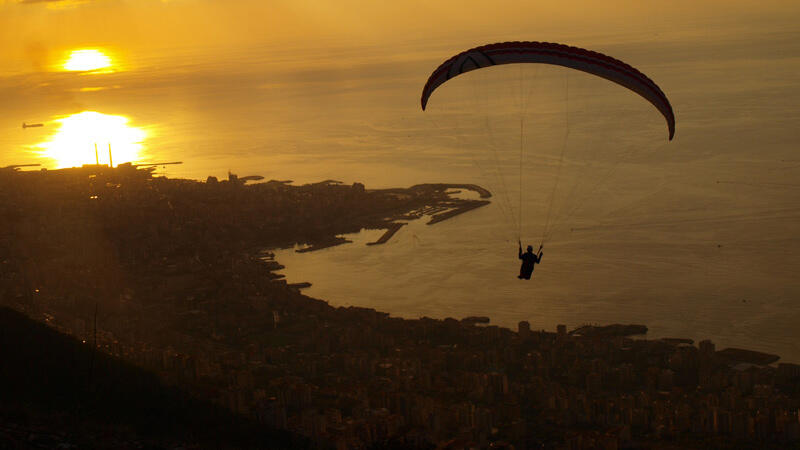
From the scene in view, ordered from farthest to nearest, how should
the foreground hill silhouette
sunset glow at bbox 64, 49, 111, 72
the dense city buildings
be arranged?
1. sunset glow at bbox 64, 49, 111, 72
2. the dense city buildings
3. the foreground hill silhouette

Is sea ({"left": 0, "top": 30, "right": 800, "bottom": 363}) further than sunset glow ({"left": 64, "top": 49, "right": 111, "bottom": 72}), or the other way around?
sunset glow ({"left": 64, "top": 49, "right": 111, "bottom": 72})

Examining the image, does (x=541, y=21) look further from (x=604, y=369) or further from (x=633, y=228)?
(x=604, y=369)

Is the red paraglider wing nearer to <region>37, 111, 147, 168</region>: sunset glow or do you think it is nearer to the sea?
the sea

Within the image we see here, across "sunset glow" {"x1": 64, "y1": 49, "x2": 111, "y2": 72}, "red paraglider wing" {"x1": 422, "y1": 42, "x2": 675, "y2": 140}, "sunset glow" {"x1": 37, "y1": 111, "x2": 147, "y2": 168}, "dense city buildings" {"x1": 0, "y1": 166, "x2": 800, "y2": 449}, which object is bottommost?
"dense city buildings" {"x1": 0, "y1": 166, "x2": 800, "y2": 449}

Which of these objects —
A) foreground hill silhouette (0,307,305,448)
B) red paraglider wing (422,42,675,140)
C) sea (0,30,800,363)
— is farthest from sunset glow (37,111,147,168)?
red paraglider wing (422,42,675,140)

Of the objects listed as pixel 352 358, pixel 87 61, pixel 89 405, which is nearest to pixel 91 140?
pixel 352 358

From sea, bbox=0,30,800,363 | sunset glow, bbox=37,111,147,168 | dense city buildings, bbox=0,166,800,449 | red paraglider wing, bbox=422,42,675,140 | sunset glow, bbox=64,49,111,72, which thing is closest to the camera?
red paraglider wing, bbox=422,42,675,140

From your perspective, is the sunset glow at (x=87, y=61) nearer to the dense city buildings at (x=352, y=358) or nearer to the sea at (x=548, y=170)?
the sea at (x=548, y=170)
